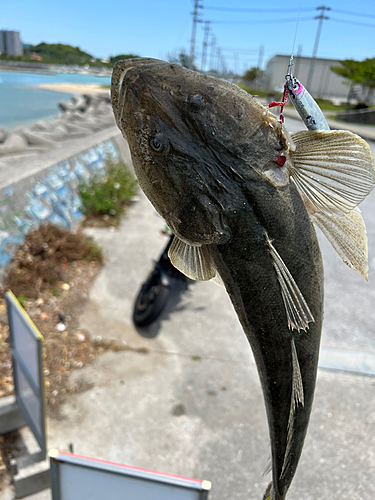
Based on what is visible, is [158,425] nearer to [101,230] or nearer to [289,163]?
[289,163]

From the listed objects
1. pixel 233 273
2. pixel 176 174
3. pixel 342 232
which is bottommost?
pixel 233 273

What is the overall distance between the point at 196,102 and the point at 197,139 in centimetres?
A: 9

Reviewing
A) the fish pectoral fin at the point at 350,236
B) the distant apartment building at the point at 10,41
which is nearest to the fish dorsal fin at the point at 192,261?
the fish pectoral fin at the point at 350,236

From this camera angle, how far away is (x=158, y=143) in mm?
1002

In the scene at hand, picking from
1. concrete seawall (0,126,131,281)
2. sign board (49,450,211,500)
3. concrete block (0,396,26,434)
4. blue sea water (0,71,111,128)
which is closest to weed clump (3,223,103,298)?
concrete seawall (0,126,131,281)

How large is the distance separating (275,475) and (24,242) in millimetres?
4856

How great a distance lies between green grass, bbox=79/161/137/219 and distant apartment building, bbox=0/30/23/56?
217 inches

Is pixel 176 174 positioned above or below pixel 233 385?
above

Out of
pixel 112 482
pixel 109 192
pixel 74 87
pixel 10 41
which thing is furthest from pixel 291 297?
pixel 74 87

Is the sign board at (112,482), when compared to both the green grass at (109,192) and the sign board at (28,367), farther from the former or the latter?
the green grass at (109,192)

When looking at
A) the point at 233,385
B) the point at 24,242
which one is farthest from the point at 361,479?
the point at 24,242

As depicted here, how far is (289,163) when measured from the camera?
1030 millimetres

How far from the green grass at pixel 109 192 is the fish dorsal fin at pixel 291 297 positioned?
22.2ft

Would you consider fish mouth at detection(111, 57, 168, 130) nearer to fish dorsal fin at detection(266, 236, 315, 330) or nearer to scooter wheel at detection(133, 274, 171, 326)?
fish dorsal fin at detection(266, 236, 315, 330)
